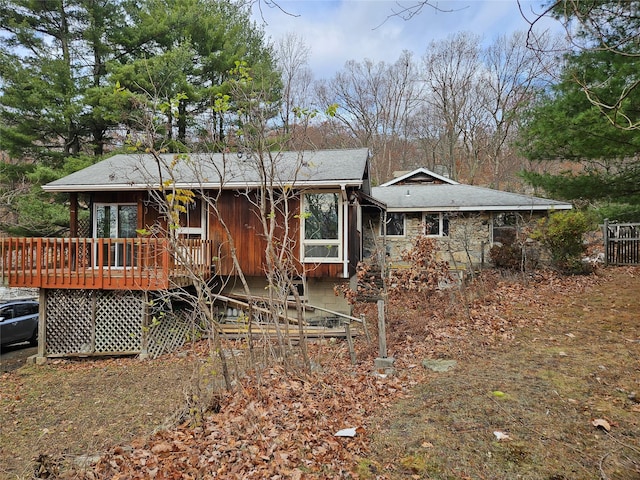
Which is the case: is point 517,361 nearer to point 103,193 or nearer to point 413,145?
point 103,193

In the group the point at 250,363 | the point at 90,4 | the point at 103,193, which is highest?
the point at 90,4

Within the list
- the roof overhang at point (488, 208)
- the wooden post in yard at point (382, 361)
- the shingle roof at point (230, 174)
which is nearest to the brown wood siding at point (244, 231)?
the shingle roof at point (230, 174)

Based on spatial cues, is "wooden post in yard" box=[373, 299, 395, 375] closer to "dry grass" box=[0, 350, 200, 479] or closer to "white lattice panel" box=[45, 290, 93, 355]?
"dry grass" box=[0, 350, 200, 479]

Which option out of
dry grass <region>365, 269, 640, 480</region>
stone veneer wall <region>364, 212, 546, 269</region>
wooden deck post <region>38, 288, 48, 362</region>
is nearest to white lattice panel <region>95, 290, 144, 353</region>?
wooden deck post <region>38, 288, 48, 362</region>

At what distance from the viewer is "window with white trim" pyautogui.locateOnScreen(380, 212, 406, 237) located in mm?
15680

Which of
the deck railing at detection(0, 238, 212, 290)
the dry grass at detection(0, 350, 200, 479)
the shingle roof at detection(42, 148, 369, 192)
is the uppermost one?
the shingle roof at detection(42, 148, 369, 192)

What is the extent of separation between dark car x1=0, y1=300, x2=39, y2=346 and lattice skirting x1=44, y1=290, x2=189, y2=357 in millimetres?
2303

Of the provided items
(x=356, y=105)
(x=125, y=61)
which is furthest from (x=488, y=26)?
(x=356, y=105)

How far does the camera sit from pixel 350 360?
699 cm

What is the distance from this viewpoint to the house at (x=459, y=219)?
547 inches

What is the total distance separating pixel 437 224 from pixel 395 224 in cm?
167

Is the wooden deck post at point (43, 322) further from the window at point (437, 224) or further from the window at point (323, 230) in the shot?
the window at point (437, 224)

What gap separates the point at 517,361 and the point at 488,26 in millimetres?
4552

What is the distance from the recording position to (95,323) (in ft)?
31.6
